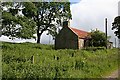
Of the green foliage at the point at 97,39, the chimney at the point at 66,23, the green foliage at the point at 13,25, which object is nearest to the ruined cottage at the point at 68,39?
the chimney at the point at 66,23

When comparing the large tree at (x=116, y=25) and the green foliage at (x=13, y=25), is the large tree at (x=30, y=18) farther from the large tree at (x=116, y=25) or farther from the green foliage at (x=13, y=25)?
the large tree at (x=116, y=25)

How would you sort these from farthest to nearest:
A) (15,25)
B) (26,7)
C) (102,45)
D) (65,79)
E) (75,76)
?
(102,45) → (26,7) → (15,25) → (75,76) → (65,79)

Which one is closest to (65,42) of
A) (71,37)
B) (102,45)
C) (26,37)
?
(71,37)

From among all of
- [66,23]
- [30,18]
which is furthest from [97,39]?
[30,18]

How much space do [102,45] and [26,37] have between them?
18999mm

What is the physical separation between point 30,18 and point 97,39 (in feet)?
50.2

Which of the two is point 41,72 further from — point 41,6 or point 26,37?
point 41,6

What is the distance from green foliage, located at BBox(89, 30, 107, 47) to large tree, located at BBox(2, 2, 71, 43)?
616 cm

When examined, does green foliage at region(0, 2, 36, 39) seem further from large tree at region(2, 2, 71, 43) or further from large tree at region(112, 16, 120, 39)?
large tree at region(112, 16, 120, 39)

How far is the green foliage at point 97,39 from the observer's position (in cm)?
5219

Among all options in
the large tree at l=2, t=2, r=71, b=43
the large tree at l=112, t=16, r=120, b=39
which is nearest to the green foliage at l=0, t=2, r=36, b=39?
the large tree at l=2, t=2, r=71, b=43

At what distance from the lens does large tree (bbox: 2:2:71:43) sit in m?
38.2

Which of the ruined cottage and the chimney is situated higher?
the chimney

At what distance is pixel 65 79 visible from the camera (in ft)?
40.5
